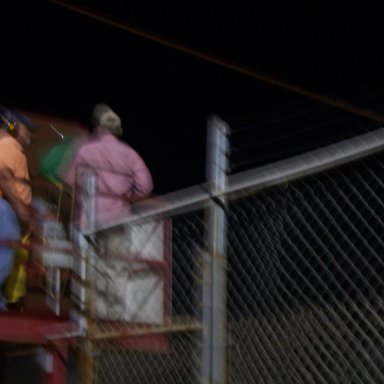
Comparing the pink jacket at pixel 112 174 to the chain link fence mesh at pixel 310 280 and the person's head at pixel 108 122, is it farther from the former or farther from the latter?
the chain link fence mesh at pixel 310 280

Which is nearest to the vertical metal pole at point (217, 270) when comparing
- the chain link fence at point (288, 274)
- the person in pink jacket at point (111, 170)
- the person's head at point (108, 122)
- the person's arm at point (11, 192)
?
the chain link fence at point (288, 274)

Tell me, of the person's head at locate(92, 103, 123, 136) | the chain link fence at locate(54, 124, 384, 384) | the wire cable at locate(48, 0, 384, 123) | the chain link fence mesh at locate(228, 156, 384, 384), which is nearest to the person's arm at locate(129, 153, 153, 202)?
the person's head at locate(92, 103, 123, 136)

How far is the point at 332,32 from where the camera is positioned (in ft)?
30.3

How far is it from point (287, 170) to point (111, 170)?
2612 mm

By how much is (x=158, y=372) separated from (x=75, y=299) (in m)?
0.66

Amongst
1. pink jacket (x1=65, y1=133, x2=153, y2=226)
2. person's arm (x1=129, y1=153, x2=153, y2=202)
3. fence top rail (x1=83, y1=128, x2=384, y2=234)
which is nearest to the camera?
fence top rail (x1=83, y1=128, x2=384, y2=234)

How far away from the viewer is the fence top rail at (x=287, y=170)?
11.1 ft

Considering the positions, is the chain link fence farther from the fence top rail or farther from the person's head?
the person's head

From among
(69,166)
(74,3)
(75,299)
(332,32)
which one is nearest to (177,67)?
(74,3)

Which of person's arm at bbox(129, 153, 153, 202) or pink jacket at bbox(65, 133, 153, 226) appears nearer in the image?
pink jacket at bbox(65, 133, 153, 226)

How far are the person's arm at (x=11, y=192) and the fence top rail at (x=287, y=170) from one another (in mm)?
1933

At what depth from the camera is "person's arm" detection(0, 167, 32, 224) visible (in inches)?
243

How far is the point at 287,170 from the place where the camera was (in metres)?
3.68

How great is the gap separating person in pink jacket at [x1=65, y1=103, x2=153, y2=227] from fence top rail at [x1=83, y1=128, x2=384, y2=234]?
4.99ft
